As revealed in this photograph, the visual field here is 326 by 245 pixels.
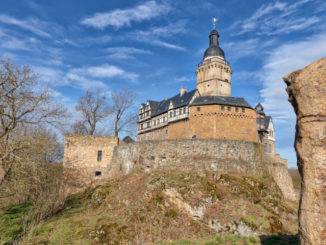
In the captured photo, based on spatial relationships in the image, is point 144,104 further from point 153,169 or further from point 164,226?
point 164,226

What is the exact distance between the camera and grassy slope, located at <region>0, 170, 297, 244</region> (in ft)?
52.6

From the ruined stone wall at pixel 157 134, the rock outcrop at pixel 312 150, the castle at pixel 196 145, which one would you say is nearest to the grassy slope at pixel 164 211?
the castle at pixel 196 145

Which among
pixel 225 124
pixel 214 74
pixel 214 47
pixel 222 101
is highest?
pixel 214 47

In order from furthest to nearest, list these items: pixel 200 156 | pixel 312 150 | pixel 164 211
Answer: pixel 200 156
pixel 164 211
pixel 312 150

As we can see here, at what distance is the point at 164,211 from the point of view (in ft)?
58.8

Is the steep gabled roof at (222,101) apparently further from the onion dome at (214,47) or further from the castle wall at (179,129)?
the onion dome at (214,47)

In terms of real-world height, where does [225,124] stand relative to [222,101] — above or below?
below

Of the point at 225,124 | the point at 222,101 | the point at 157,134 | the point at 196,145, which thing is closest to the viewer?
the point at 196,145

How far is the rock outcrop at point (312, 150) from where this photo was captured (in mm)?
4883

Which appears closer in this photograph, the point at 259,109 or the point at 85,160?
the point at 85,160

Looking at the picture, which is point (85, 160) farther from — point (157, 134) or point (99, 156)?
point (157, 134)

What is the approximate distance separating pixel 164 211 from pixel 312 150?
14.7m

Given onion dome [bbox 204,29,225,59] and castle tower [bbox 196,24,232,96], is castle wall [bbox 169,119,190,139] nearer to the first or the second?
castle tower [bbox 196,24,232,96]

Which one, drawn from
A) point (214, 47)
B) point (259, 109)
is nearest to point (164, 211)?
point (259, 109)
